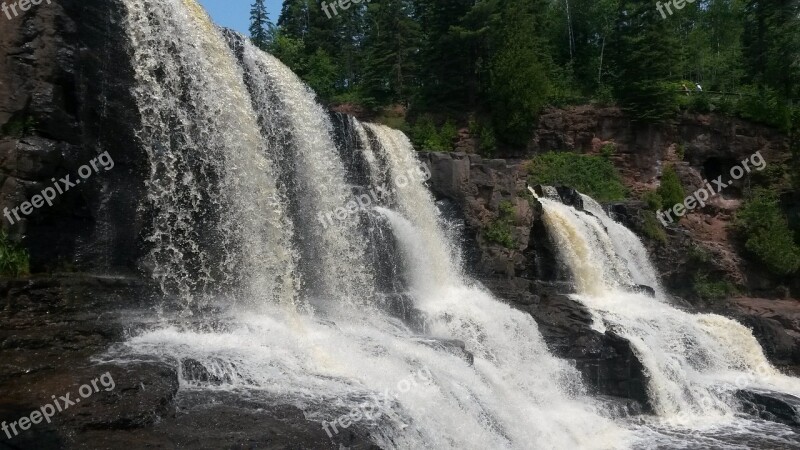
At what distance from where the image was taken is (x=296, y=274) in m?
14.5

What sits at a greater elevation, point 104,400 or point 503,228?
point 503,228

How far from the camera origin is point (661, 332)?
56.0 ft

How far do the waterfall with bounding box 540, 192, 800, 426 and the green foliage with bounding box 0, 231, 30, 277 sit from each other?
1255 centimetres

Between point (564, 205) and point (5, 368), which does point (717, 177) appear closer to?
point (564, 205)

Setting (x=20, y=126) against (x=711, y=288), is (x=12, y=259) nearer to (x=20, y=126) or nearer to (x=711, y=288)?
(x=20, y=126)

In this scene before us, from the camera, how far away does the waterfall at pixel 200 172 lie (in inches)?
480

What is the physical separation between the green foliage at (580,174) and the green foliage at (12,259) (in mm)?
21875

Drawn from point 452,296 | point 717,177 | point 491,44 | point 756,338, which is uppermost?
point 491,44

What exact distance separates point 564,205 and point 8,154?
56.9ft

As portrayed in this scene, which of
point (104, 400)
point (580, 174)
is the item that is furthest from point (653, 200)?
point (104, 400)

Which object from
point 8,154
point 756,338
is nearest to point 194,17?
point 8,154

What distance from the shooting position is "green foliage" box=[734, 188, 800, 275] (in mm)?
25156

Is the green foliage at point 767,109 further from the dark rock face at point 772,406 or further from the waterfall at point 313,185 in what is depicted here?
the waterfall at point 313,185

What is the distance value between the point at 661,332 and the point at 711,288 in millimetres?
9067
